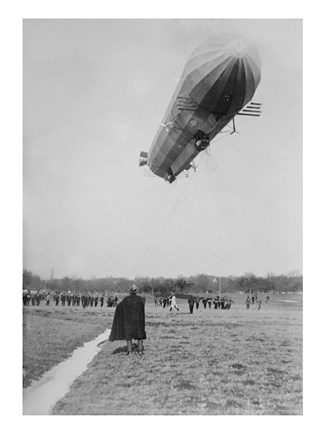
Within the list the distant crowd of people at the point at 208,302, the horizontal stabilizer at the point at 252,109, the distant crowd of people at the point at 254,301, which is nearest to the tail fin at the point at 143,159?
the horizontal stabilizer at the point at 252,109

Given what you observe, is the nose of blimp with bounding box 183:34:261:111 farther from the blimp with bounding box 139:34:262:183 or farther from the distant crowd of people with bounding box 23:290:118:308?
the distant crowd of people with bounding box 23:290:118:308

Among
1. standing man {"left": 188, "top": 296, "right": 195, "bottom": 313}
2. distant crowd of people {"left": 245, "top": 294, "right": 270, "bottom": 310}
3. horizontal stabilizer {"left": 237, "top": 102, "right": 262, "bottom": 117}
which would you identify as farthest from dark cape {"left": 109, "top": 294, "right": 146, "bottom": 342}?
horizontal stabilizer {"left": 237, "top": 102, "right": 262, "bottom": 117}

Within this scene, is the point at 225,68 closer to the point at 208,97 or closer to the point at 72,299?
the point at 208,97

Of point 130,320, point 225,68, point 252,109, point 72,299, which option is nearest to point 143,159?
point 252,109

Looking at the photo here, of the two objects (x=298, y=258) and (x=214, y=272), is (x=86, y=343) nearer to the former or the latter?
(x=214, y=272)

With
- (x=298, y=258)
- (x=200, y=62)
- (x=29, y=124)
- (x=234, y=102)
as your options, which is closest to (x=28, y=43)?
(x=29, y=124)

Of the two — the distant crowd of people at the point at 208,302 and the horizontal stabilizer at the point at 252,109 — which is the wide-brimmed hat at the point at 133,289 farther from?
the horizontal stabilizer at the point at 252,109
